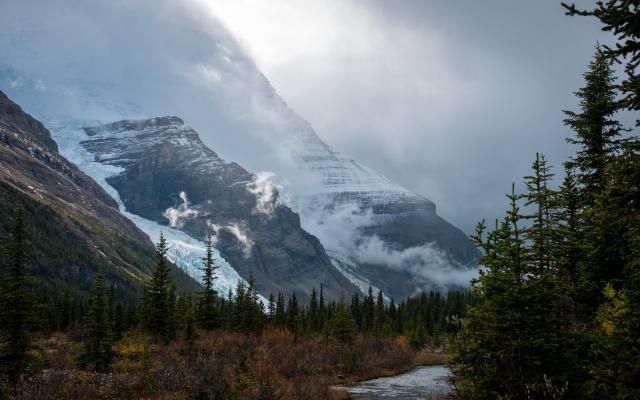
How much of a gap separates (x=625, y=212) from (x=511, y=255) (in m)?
4.44

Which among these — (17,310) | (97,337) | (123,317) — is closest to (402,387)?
(97,337)

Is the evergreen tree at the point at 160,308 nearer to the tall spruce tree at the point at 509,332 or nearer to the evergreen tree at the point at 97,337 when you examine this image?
the evergreen tree at the point at 97,337

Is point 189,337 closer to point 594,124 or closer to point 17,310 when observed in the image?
point 17,310

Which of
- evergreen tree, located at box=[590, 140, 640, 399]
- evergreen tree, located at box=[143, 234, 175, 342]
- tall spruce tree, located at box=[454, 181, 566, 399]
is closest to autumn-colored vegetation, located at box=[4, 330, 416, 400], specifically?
evergreen tree, located at box=[143, 234, 175, 342]

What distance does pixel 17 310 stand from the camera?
23.8 meters

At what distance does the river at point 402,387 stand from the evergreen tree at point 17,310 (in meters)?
20.7

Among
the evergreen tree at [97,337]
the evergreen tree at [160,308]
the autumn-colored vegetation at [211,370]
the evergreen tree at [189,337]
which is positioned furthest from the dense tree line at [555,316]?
the evergreen tree at [160,308]

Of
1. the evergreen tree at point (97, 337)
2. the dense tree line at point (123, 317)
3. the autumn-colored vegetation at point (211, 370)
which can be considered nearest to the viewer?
the autumn-colored vegetation at point (211, 370)

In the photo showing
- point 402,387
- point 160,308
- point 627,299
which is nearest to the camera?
point 627,299

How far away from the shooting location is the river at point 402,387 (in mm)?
35094

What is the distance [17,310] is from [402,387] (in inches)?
1130

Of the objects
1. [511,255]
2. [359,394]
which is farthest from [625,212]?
[359,394]

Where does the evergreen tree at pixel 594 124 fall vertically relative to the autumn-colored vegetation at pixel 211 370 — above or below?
above

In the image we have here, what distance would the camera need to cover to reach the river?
115 ft
